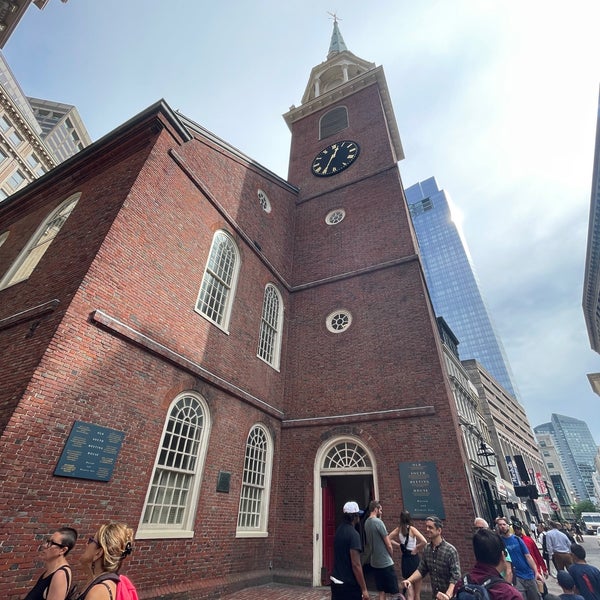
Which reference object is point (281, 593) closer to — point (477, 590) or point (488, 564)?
point (488, 564)

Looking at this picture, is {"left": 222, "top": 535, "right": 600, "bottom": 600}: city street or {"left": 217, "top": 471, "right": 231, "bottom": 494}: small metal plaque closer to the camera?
{"left": 222, "top": 535, "right": 600, "bottom": 600}: city street

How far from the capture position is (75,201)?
985cm

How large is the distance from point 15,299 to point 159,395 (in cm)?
A: 407

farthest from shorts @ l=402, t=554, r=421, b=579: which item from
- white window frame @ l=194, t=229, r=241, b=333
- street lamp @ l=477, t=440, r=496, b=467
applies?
street lamp @ l=477, t=440, r=496, b=467

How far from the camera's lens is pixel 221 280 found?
10.2 meters

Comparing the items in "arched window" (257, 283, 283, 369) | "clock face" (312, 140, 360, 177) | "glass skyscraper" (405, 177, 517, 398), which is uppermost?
"glass skyscraper" (405, 177, 517, 398)

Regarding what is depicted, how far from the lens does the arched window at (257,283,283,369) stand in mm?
11734

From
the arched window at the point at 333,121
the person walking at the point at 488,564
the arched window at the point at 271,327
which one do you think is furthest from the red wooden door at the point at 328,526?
the arched window at the point at 333,121

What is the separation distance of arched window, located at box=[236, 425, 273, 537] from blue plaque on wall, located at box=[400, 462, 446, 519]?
3.84 meters

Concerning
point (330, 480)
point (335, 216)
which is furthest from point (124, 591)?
point (335, 216)

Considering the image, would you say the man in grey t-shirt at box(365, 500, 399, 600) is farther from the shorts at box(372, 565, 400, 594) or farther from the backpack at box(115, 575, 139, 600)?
the backpack at box(115, 575, 139, 600)

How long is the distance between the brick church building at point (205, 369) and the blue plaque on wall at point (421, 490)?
47 millimetres

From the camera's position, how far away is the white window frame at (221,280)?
9.61 meters

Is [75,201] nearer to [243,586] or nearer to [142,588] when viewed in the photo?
[142,588]
